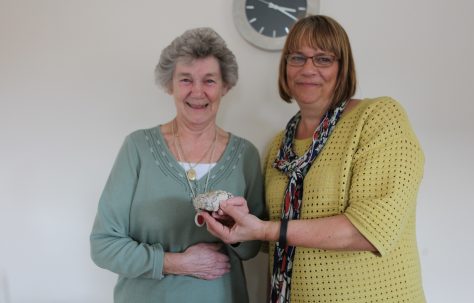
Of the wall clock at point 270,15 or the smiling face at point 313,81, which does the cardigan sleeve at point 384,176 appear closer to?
the smiling face at point 313,81

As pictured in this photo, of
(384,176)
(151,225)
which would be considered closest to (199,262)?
(151,225)

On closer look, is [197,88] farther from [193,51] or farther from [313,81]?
[313,81]

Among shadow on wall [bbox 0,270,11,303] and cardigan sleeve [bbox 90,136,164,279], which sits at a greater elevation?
cardigan sleeve [bbox 90,136,164,279]

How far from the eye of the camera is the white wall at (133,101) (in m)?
1.40

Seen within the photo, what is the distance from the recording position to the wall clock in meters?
1.37

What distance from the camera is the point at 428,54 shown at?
140cm

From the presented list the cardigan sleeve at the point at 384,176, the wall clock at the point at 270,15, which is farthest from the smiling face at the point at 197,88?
the cardigan sleeve at the point at 384,176

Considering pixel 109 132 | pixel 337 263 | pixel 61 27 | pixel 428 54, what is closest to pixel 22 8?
pixel 61 27

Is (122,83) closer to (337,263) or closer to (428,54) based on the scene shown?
(337,263)

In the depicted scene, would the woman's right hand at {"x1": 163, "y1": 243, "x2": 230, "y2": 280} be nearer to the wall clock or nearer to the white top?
the white top

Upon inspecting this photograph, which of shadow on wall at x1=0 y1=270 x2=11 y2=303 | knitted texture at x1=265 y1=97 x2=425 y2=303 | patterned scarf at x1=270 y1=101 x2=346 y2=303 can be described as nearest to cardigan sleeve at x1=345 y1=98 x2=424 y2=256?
knitted texture at x1=265 y1=97 x2=425 y2=303

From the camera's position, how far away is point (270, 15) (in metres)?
1.37

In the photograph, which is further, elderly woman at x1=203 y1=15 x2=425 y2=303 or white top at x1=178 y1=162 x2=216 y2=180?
white top at x1=178 y1=162 x2=216 y2=180

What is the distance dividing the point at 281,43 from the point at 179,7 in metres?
0.42
